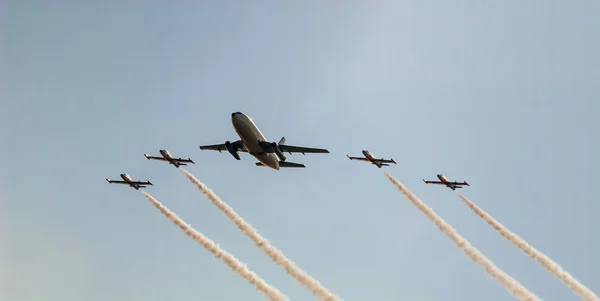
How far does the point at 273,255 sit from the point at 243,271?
244 inches

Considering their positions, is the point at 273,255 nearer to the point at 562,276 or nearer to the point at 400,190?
the point at 400,190

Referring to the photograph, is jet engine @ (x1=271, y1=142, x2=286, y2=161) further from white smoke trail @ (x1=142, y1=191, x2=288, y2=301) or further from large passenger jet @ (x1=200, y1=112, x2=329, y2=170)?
white smoke trail @ (x1=142, y1=191, x2=288, y2=301)

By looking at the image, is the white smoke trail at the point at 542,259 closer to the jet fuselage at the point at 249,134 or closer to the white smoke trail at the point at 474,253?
the white smoke trail at the point at 474,253

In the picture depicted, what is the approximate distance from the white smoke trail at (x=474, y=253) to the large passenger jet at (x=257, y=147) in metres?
20.7

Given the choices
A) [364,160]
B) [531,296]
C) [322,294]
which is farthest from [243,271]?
[531,296]

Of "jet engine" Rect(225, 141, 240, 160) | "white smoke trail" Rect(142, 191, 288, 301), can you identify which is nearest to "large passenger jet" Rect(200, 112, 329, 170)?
"jet engine" Rect(225, 141, 240, 160)

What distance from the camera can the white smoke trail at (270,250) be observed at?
108 m

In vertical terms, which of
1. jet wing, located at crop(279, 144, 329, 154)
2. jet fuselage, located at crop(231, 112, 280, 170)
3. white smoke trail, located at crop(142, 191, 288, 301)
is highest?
→ jet wing, located at crop(279, 144, 329, 154)

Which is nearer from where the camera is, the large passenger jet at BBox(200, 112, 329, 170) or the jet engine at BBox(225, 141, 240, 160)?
the large passenger jet at BBox(200, 112, 329, 170)

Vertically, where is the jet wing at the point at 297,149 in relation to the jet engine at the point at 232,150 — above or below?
above

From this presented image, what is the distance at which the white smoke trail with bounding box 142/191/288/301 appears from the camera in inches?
4186

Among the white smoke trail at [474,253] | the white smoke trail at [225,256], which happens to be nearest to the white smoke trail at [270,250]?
the white smoke trail at [225,256]

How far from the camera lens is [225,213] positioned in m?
123

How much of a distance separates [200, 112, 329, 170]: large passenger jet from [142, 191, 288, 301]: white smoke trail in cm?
1457
